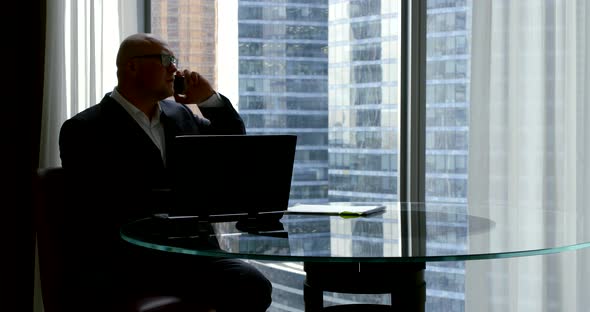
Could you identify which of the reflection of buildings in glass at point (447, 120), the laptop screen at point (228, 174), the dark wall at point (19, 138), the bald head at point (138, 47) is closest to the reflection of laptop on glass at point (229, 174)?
the laptop screen at point (228, 174)

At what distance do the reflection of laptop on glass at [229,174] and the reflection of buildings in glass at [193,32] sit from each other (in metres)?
1.87

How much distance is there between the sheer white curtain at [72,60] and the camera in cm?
371

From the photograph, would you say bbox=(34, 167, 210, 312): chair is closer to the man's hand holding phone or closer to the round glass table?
the round glass table

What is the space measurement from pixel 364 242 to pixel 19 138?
99.4 inches

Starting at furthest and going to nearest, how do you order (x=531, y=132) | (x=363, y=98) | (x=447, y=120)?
(x=363, y=98), (x=447, y=120), (x=531, y=132)

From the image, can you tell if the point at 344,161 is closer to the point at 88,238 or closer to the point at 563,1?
the point at 563,1

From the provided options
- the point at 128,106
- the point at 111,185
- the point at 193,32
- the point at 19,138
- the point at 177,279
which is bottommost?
the point at 177,279

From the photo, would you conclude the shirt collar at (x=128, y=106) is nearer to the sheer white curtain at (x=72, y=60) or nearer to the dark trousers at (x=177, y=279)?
the dark trousers at (x=177, y=279)

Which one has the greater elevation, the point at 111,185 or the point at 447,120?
the point at 447,120

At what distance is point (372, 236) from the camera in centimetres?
192

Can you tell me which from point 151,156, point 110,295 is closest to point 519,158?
point 151,156

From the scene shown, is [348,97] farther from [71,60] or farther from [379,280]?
[379,280]

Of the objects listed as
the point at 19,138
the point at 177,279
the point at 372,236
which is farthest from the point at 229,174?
the point at 19,138

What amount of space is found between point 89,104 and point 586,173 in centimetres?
233
